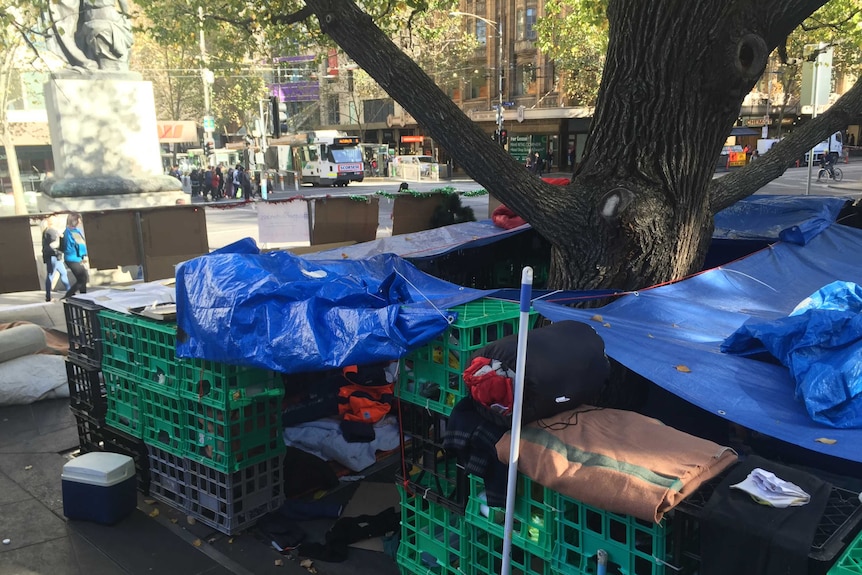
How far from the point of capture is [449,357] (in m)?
3.86

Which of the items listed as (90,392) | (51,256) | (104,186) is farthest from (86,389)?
(104,186)

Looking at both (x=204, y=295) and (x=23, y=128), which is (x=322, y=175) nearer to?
(x=23, y=128)

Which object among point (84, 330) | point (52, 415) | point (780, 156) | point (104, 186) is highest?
point (780, 156)

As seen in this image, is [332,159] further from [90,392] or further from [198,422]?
[198,422]

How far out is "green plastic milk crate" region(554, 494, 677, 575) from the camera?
2.59 meters

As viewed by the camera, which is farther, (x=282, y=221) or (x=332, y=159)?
(x=332, y=159)

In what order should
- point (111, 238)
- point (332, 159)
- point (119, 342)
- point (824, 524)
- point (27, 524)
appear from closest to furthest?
1. point (824, 524)
2. point (27, 524)
3. point (119, 342)
4. point (111, 238)
5. point (332, 159)

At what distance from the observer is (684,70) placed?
4.70 meters

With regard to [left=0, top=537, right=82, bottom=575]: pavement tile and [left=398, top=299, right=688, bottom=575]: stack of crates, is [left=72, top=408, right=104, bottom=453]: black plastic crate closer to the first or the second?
[left=0, top=537, right=82, bottom=575]: pavement tile

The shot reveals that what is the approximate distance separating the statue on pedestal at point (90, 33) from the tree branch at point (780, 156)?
51.2 feet

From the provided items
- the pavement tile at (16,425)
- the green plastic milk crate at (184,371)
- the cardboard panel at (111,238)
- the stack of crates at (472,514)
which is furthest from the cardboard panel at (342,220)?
the stack of crates at (472,514)

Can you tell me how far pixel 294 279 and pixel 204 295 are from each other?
57 centimetres

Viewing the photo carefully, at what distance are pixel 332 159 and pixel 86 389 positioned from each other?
126ft

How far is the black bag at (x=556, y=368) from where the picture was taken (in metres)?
2.93
